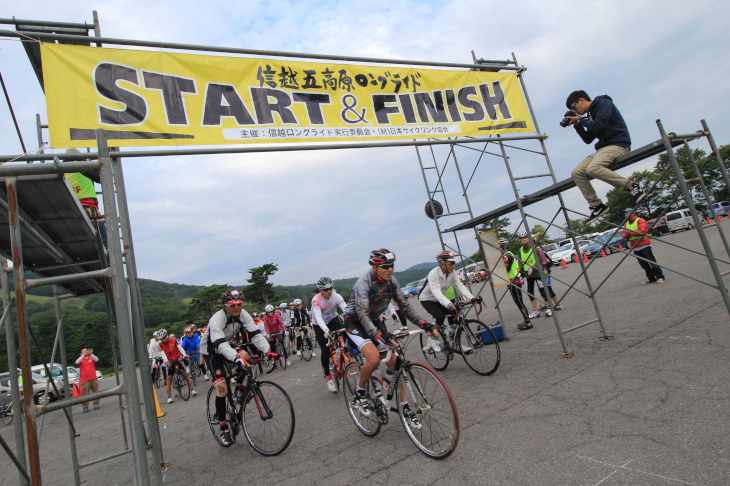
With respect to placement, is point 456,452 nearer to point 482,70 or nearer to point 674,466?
point 674,466

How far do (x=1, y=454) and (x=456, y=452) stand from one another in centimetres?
1143

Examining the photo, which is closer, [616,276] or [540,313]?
[540,313]

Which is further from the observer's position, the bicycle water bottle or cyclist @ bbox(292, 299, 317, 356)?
cyclist @ bbox(292, 299, 317, 356)

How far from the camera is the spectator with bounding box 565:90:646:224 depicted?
5.45 meters

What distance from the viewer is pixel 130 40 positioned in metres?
5.24

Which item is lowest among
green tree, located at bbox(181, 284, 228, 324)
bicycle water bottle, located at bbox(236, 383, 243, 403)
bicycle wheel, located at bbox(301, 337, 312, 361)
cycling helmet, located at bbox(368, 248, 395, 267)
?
bicycle wheel, located at bbox(301, 337, 312, 361)

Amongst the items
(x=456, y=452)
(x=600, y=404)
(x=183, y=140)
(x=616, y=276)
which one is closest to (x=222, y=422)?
(x=456, y=452)

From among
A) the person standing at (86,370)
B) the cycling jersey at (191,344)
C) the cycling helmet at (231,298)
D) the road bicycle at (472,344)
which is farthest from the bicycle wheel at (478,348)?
the person standing at (86,370)

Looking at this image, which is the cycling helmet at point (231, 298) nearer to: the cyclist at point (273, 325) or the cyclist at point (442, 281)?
the cyclist at point (442, 281)

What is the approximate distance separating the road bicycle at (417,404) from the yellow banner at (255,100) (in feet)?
12.0

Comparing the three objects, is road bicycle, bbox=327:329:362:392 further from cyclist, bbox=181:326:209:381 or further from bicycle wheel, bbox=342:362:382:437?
cyclist, bbox=181:326:209:381

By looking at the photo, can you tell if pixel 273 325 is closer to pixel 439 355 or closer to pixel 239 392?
pixel 439 355

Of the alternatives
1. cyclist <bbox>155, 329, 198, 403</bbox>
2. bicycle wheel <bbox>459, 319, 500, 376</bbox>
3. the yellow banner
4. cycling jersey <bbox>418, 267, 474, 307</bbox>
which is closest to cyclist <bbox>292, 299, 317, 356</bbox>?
cyclist <bbox>155, 329, 198, 403</bbox>

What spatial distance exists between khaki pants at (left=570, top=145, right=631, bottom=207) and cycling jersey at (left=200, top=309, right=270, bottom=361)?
515 centimetres
